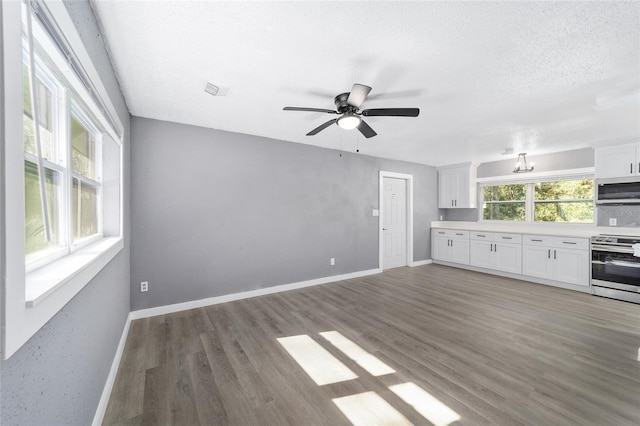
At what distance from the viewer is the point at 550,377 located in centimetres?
196

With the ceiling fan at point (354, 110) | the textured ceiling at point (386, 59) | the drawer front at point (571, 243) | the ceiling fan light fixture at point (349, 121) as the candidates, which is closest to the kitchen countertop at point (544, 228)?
the drawer front at point (571, 243)

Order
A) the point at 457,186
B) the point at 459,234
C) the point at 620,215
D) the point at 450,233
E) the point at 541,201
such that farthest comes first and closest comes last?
the point at 457,186, the point at 450,233, the point at 459,234, the point at 541,201, the point at 620,215

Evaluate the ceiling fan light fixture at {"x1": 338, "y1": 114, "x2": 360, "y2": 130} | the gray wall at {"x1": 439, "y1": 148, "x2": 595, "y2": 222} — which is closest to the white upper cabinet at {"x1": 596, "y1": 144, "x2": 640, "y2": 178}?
the gray wall at {"x1": 439, "y1": 148, "x2": 595, "y2": 222}

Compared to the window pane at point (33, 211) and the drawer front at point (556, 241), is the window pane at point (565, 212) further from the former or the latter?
the window pane at point (33, 211)

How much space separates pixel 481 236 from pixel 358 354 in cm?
439

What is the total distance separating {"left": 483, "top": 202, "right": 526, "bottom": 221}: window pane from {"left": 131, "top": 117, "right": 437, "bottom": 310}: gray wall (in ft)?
9.77

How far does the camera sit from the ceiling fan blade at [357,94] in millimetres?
2000

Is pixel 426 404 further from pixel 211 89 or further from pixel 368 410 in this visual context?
pixel 211 89

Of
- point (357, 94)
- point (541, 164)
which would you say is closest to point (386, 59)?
point (357, 94)

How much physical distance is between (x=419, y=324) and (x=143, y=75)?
146 inches

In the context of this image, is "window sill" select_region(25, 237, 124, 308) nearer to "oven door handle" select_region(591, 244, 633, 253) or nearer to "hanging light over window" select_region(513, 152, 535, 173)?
"oven door handle" select_region(591, 244, 633, 253)

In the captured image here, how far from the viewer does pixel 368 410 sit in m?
1.66

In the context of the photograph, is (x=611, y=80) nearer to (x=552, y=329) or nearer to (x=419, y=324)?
(x=552, y=329)

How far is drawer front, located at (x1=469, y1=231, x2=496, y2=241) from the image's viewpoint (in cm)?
520
